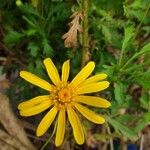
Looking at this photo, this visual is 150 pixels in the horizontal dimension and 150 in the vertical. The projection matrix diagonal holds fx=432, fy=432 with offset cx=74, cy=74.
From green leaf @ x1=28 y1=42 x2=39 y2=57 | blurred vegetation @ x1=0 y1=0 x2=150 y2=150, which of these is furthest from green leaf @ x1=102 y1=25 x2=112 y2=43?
green leaf @ x1=28 y1=42 x2=39 y2=57

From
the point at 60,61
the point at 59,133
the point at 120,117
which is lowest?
the point at 59,133

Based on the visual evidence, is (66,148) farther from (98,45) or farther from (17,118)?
(98,45)

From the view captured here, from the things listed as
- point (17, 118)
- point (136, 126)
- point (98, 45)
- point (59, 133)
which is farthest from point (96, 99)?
A: point (17, 118)

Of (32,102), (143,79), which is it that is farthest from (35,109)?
(143,79)

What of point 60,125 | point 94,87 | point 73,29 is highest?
point 73,29

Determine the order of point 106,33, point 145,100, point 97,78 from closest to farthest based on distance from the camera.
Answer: point 97,78 < point 106,33 < point 145,100

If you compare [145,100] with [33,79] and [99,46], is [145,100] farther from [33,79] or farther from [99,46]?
[33,79]

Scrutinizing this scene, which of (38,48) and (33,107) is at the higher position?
(38,48)

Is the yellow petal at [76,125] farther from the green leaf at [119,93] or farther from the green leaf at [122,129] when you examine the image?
the green leaf at [122,129]
